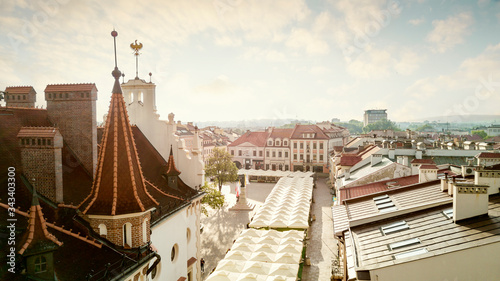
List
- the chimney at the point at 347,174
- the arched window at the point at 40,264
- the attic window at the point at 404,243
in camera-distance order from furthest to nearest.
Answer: the chimney at the point at 347,174 < the attic window at the point at 404,243 < the arched window at the point at 40,264

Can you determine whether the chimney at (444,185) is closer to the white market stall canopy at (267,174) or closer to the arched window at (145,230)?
the arched window at (145,230)

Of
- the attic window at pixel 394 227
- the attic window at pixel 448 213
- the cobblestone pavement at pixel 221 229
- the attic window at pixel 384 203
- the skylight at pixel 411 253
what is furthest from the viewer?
the cobblestone pavement at pixel 221 229

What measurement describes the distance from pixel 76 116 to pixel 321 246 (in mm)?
22963

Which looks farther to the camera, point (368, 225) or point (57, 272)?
point (368, 225)

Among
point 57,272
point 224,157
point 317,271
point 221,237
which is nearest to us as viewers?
point 57,272

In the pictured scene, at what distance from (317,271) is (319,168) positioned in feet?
162

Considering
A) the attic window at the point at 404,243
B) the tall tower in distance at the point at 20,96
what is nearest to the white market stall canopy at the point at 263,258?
the attic window at the point at 404,243

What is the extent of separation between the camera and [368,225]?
16609 mm

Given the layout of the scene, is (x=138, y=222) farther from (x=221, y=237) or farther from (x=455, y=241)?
(x=221, y=237)

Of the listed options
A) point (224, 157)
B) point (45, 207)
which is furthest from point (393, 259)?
point (224, 157)

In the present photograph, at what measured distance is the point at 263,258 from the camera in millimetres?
21344

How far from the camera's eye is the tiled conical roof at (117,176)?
11.7m

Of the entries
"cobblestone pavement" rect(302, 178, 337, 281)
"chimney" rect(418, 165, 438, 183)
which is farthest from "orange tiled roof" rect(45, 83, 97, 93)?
"chimney" rect(418, 165, 438, 183)

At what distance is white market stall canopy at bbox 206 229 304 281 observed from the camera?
62.4 feet
